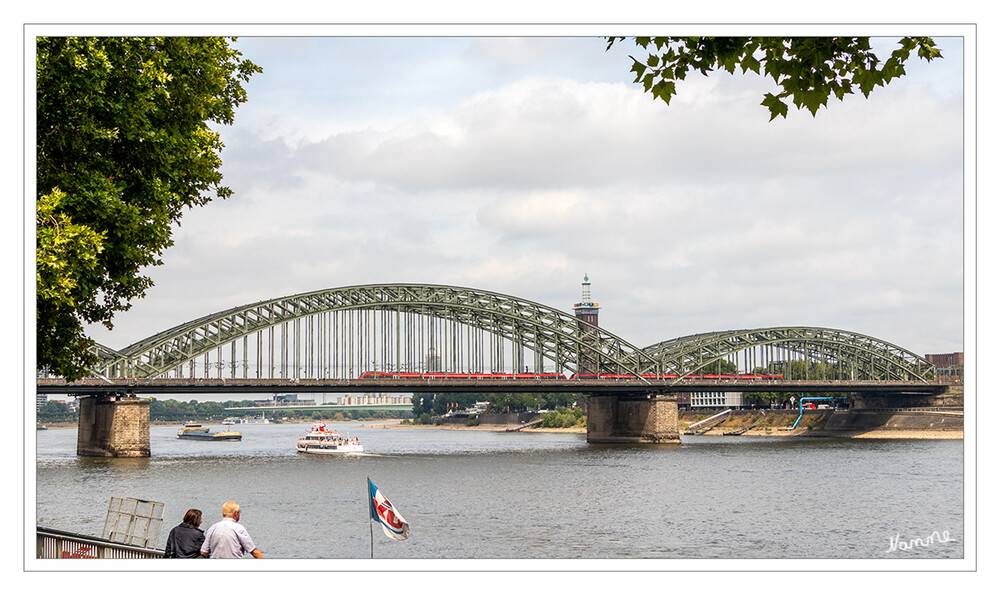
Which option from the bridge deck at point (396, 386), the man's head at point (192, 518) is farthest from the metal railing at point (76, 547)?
the bridge deck at point (396, 386)

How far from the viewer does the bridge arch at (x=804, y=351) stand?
123 metres

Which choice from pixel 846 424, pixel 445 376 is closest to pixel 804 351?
pixel 846 424

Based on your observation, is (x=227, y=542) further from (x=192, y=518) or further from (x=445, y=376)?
(x=445, y=376)

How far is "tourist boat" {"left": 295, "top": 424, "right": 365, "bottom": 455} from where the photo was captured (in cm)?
9831

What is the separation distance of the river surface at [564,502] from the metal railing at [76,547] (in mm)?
12865

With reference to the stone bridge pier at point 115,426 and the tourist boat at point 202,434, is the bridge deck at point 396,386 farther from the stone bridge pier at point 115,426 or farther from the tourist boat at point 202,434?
the tourist boat at point 202,434

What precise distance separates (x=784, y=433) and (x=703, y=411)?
38241 millimetres

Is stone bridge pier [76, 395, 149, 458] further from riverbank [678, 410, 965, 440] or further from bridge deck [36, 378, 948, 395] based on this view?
riverbank [678, 410, 965, 440]

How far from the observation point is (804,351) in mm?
133500

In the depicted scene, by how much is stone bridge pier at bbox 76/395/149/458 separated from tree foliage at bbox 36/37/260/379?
65.1 metres

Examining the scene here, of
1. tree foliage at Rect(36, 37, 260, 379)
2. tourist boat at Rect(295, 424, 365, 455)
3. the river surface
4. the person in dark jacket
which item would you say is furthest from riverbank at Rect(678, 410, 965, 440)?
the person in dark jacket

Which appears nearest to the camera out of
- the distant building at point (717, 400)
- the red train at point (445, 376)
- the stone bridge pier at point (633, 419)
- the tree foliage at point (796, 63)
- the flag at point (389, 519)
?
the tree foliage at point (796, 63)

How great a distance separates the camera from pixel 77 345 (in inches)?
886
